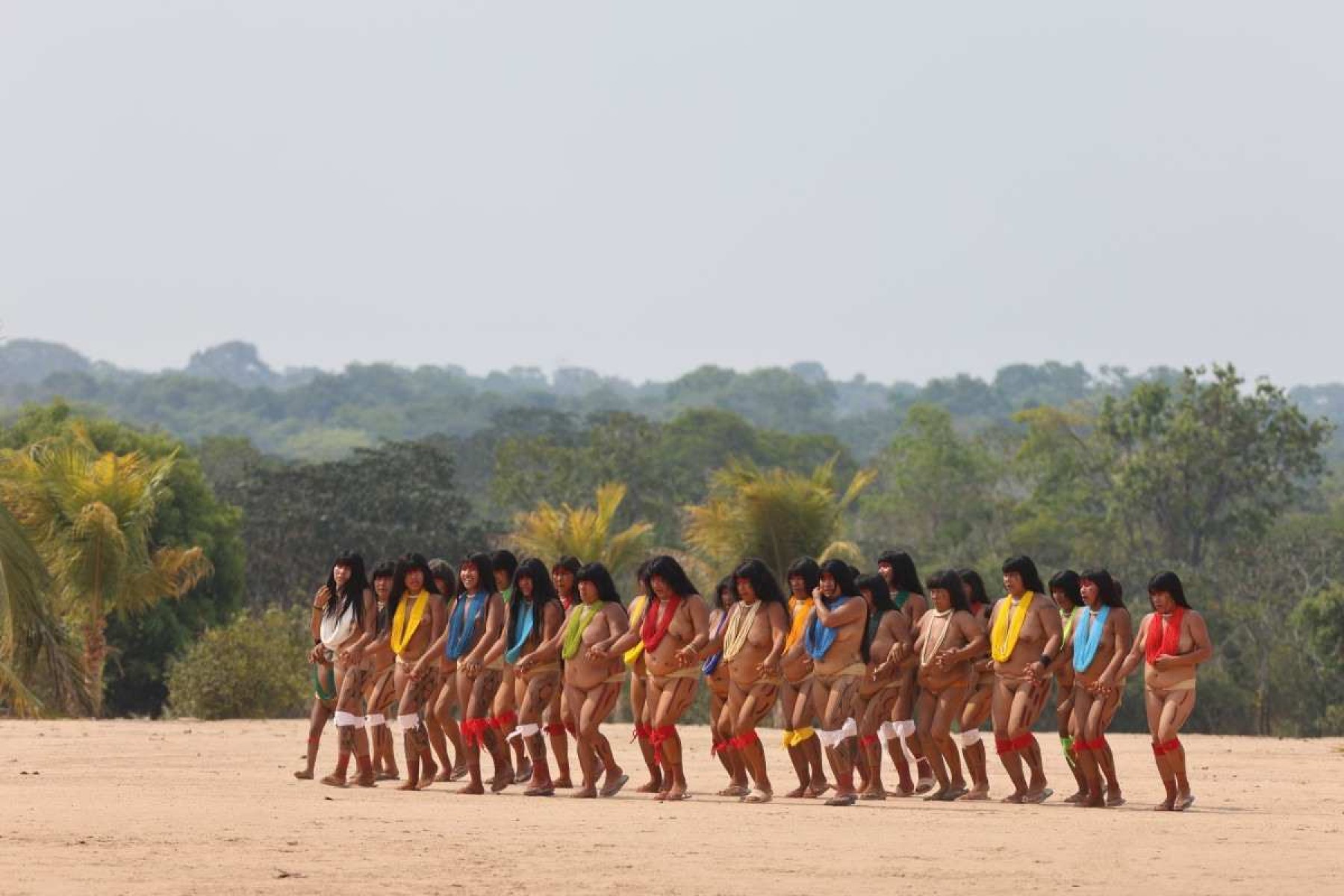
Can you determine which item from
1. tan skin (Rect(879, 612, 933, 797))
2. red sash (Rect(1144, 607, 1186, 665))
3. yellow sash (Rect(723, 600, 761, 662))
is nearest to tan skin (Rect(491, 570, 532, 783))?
yellow sash (Rect(723, 600, 761, 662))

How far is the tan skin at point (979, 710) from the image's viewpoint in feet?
52.7

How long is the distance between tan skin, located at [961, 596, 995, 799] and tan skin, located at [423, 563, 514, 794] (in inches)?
130

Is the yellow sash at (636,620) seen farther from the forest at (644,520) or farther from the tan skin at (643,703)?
the forest at (644,520)

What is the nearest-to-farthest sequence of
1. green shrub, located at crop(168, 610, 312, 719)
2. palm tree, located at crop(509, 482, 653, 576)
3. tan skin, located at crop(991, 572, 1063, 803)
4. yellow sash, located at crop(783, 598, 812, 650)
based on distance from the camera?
tan skin, located at crop(991, 572, 1063, 803)
yellow sash, located at crop(783, 598, 812, 650)
green shrub, located at crop(168, 610, 312, 719)
palm tree, located at crop(509, 482, 653, 576)

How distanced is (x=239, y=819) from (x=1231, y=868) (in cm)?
565

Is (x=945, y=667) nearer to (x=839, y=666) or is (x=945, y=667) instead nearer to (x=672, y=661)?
(x=839, y=666)

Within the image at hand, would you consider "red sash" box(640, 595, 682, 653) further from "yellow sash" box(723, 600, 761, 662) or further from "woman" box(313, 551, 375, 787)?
"woman" box(313, 551, 375, 787)

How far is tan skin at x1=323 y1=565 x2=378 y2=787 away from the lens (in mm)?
16719

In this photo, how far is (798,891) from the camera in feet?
35.4

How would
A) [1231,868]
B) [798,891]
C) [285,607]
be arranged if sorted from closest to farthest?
[798,891], [1231,868], [285,607]

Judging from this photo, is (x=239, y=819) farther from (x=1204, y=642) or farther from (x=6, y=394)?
(x=6, y=394)

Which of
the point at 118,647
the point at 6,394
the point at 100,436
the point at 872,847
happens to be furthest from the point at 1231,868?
the point at 6,394

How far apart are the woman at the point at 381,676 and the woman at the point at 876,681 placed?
11.3ft

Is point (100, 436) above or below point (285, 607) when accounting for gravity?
above
